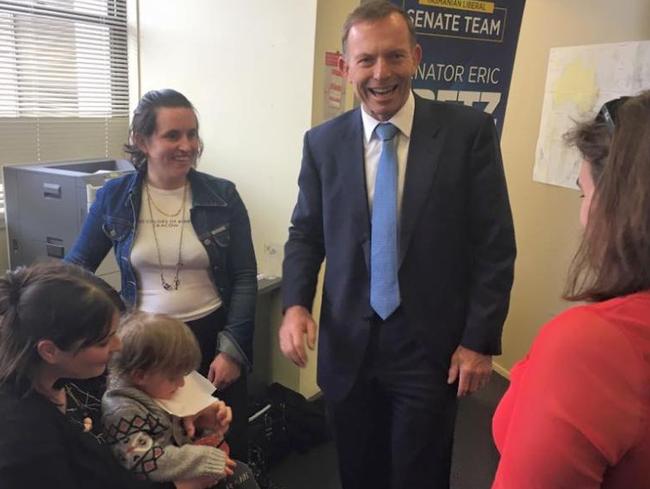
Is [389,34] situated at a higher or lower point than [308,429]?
higher

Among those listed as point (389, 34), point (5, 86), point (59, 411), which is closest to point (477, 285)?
point (389, 34)

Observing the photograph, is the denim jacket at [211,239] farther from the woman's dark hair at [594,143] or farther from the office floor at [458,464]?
the woman's dark hair at [594,143]

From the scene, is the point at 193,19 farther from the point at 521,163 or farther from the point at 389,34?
the point at 521,163

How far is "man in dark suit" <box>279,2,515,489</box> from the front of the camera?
4.59 feet

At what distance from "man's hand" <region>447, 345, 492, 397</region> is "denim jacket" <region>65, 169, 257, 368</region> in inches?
24.0

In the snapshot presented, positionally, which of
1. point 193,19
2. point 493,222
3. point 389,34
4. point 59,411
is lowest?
point 59,411

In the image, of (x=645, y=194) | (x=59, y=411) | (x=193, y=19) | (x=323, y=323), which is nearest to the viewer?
(x=645, y=194)

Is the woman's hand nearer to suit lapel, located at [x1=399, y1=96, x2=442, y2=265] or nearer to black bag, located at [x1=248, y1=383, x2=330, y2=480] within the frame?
suit lapel, located at [x1=399, y1=96, x2=442, y2=265]

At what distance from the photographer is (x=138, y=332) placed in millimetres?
1301

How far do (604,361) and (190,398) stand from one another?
3.30 ft

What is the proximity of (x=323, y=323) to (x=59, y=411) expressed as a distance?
0.73 m

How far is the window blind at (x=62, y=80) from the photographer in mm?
2693

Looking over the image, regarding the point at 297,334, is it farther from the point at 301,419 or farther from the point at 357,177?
the point at 301,419

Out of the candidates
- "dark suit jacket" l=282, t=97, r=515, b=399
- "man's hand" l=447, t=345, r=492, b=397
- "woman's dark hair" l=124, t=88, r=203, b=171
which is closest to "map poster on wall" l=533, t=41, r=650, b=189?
"dark suit jacket" l=282, t=97, r=515, b=399
